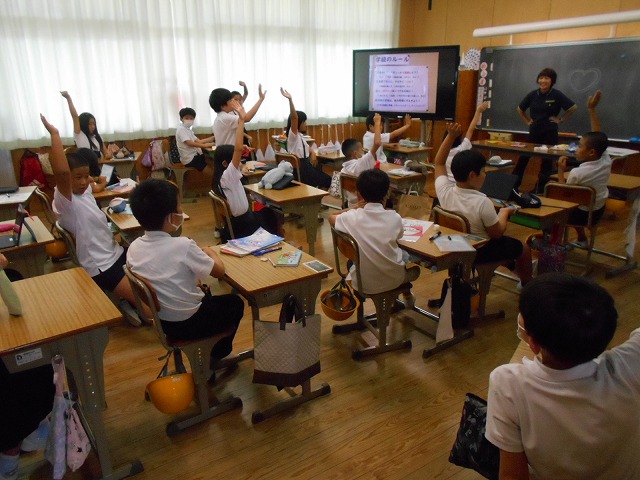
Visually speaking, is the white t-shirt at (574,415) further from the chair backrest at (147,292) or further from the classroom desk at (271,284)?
the chair backrest at (147,292)

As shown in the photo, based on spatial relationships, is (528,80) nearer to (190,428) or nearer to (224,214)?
(224,214)

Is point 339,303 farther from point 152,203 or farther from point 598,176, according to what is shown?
point 598,176

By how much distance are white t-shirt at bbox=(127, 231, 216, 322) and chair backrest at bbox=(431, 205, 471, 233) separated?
158cm

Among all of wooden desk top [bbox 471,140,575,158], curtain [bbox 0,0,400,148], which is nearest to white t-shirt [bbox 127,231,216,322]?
wooden desk top [bbox 471,140,575,158]

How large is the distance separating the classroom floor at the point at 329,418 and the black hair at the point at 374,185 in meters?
0.98

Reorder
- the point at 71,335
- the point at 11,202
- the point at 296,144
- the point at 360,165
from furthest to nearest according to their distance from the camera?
1. the point at 296,144
2. the point at 360,165
3. the point at 11,202
4. the point at 71,335

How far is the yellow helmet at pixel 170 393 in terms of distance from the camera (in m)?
2.02

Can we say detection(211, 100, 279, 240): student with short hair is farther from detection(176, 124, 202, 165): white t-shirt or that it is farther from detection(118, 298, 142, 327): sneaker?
detection(176, 124, 202, 165): white t-shirt

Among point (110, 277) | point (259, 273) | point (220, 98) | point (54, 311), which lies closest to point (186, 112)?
point (220, 98)

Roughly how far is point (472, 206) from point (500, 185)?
0.78m

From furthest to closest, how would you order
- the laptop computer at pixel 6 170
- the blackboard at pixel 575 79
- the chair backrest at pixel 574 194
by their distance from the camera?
the blackboard at pixel 575 79 → the laptop computer at pixel 6 170 → the chair backrest at pixel 574 194

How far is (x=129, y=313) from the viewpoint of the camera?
10.9 feet

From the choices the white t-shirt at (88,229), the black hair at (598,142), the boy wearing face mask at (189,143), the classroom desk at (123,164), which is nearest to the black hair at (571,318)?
the white t-shirt at (88,229)

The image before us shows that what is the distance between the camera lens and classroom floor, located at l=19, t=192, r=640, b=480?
2.02 m
